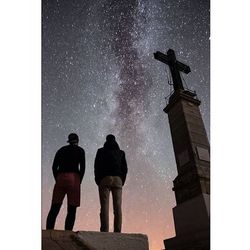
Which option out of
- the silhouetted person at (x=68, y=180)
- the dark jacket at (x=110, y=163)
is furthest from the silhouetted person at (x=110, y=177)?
the silhouetted person at (x=68, y=180)

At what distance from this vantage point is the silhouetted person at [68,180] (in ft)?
8.39

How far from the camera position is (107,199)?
105 inches

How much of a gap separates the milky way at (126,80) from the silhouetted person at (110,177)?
0.09 metres

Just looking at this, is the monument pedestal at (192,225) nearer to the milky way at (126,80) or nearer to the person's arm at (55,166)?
the milky way at (126,80)

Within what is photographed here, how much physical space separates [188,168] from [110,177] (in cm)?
222

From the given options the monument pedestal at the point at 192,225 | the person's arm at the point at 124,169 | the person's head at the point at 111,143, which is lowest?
the monument pedestal at the point at 192,225

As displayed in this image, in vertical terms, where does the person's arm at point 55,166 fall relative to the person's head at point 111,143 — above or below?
below

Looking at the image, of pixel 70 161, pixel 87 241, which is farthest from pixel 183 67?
pixel 87 241

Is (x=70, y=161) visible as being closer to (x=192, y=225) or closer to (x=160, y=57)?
(x=160, y=57)

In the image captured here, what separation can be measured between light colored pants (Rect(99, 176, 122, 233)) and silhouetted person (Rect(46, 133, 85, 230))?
0.17m

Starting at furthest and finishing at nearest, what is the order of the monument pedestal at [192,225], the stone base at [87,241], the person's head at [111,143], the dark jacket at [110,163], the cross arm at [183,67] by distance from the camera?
the monument pedestal at [192,225]
the cross arm at [183,67]
the person's head at [111,143]
the dark jacket at [110,163]
the stone base at [87,241]
